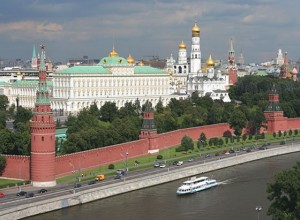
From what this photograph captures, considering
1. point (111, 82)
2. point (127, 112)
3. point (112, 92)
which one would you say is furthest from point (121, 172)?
point (111, 82)

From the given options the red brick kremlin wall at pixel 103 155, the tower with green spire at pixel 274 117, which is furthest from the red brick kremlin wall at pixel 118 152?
the tower with green spire at pixel 274 117

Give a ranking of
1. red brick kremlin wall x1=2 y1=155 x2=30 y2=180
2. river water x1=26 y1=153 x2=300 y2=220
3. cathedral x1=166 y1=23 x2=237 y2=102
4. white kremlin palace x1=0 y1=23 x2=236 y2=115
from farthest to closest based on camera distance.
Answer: cathedral x1=166 y1=23 x2=237 y2=102 → white kremlin palace x1=0 y1=23 x2=236 y2=115 → red brick kremlin wall x1=2 y1=155 x2=30 y2=180 → river water x1=26 y1=153 x2=300 y2=220

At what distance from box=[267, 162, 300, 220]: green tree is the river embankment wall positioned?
13.2 metres

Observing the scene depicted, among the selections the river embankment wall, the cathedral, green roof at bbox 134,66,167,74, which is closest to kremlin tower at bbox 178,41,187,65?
the cathedral

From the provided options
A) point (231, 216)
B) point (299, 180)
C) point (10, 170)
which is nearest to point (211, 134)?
point (10, 170)

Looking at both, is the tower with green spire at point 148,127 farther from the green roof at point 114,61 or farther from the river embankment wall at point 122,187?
the green roof at point 114,61

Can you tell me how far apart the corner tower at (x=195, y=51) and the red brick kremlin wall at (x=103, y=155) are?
53.8 m

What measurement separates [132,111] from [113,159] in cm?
2422

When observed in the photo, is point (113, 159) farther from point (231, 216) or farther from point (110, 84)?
point (110, 84)

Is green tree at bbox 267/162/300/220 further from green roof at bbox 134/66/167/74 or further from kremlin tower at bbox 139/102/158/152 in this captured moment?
green roof at bbox 134/66/167/74

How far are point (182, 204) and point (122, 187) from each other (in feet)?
15.2

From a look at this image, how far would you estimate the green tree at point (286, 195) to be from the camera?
30.7 metres

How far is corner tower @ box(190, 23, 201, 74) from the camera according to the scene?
123m

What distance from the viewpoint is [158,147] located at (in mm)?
60844
